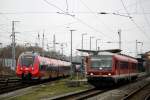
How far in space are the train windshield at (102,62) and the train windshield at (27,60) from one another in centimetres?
836

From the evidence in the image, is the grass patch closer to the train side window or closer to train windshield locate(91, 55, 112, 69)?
train windshield locate(91, 55, 112, 69)

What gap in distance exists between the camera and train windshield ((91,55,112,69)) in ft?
99.6

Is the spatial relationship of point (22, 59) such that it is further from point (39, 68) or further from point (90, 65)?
point (90, 65)

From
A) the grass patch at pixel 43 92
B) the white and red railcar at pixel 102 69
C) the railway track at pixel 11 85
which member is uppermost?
the white and red railcar at pixel 102 69

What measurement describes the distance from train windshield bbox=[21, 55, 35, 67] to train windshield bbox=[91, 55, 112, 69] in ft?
27.4

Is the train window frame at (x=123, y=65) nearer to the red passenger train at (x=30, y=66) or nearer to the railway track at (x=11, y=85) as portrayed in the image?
the red passenger train at (x=30, y=66)

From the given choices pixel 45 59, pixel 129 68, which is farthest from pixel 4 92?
pixel 129 68

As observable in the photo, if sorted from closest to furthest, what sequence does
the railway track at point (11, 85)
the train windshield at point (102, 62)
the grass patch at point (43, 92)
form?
the grass patch at point (43, 92) → the railway track at point (11, 85) → the train windshield at point (102, 62)

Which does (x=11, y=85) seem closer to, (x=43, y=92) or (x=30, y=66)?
(x=30, y=66)

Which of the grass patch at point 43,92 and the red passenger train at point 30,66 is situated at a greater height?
the red passenger train at point 30,66

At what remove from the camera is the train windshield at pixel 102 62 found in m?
30.3

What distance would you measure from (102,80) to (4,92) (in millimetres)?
8454

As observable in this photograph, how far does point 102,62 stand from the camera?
100.0 feet

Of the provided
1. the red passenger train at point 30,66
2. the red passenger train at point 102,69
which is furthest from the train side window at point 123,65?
the red passenger train at point 30,66
